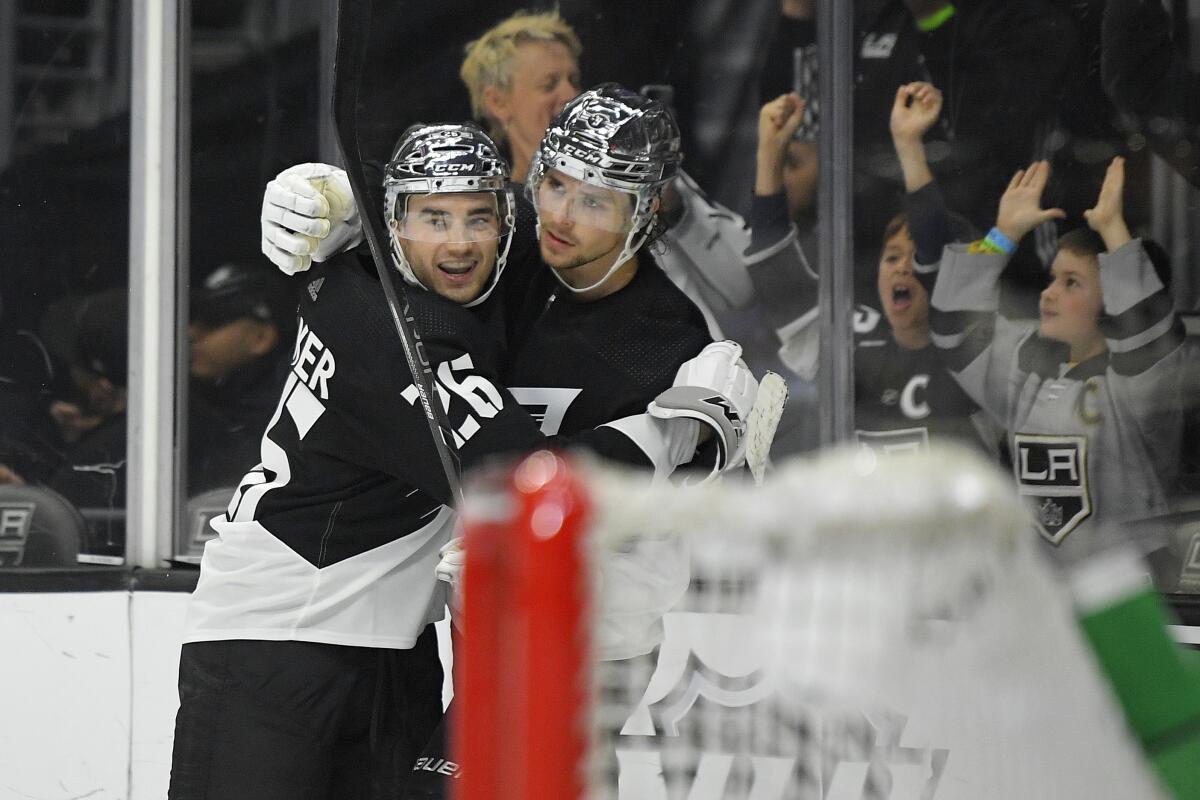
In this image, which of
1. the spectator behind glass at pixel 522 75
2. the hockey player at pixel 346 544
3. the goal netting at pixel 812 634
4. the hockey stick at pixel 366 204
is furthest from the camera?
the spectator behind glass at pixel 522 75

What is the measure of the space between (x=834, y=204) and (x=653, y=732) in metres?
2.61

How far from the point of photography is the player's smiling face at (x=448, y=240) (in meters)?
1.99

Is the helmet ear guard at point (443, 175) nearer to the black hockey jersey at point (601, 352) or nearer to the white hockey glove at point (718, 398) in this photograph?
the black hockey jersey at point (601, 352)

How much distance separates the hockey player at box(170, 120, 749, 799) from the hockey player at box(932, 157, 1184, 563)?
1506 millimetres

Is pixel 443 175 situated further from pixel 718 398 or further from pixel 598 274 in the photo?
pixel 718 398

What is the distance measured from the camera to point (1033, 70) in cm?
322

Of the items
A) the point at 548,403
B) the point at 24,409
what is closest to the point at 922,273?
the point at 548,403

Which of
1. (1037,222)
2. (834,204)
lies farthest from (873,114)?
(1037,222)

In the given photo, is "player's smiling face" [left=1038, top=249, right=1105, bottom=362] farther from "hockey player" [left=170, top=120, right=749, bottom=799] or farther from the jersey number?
the jersey number

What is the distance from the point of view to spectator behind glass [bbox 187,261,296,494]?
3334 mm

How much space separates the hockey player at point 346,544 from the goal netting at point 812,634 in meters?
1.15

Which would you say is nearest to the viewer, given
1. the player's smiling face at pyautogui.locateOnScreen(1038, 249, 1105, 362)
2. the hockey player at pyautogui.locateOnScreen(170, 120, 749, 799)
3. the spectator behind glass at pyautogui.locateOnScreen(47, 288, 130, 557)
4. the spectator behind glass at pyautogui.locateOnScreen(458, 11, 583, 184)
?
the hockey player at pyautogui.locateOnScreen(170, 120, 749, 799)

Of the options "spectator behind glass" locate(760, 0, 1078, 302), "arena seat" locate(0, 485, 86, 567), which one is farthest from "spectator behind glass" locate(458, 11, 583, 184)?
"arena seat" locate(0, 485, 86, 567)

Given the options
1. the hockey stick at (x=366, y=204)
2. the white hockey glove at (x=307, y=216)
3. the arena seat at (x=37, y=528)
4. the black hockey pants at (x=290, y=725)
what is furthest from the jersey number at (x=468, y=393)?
the arena seat at (x=37, y=528)
